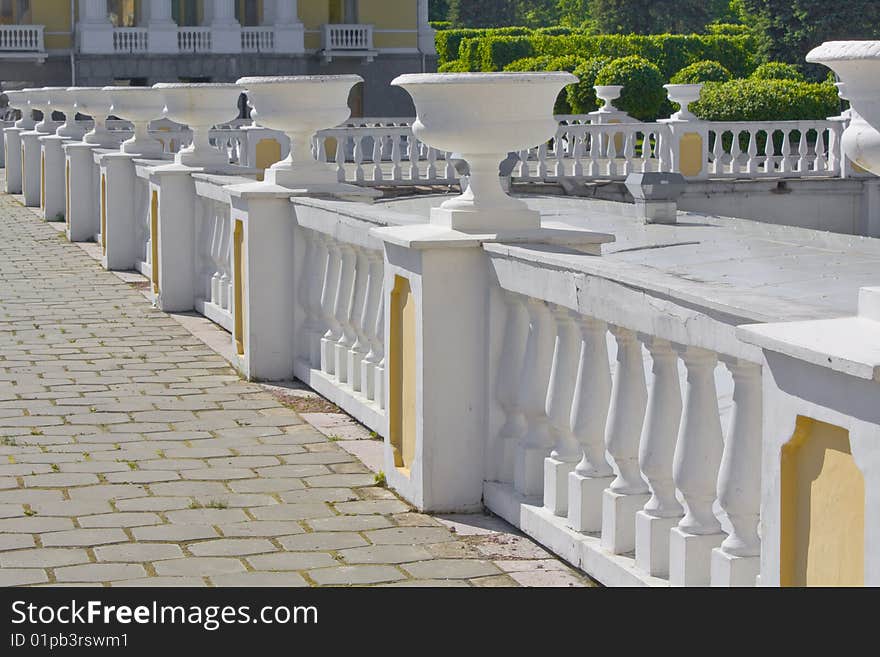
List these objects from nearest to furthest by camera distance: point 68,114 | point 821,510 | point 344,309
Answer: point 821,510, point 344,309, point 68,114

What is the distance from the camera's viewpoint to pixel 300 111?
27.6 feet

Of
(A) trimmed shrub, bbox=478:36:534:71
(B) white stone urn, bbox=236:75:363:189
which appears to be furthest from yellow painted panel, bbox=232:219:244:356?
(A) trimmed shrub, bbox=478:36:534:71

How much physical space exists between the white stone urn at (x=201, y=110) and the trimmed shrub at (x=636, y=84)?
21755mm

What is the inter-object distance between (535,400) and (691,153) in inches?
796

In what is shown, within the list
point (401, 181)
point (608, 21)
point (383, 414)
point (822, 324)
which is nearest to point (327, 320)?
point (383, 414)

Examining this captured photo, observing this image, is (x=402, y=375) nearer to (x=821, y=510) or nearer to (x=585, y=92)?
(x=821, y=510)

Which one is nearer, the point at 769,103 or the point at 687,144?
the point at 687,144

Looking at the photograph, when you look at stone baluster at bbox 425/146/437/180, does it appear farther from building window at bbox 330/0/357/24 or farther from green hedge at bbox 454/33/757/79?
green hedge at bbox 454/33/757/79

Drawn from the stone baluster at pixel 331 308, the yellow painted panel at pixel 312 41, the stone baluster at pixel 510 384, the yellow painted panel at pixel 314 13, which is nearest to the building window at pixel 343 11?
the yellow painted panel at pixel 314 13

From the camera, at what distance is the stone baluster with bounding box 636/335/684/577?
442cm

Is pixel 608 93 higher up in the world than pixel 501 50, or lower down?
lower down

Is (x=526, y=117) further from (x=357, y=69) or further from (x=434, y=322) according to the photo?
(x=357, y=69)

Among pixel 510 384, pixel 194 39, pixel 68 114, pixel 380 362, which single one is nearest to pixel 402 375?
pixel 510 384

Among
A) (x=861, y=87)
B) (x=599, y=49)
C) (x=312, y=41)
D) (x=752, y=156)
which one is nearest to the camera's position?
(x=861, y=87)
